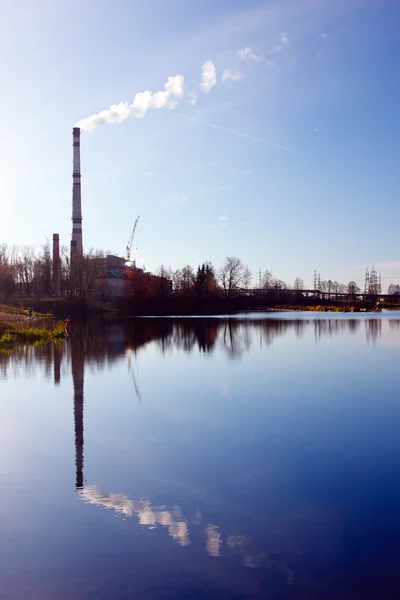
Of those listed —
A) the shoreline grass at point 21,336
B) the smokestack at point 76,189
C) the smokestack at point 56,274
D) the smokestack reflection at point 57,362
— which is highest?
the smokestack at point 76,189

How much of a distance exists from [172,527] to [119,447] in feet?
13.2

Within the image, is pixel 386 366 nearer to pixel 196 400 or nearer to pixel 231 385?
pixel 231 385

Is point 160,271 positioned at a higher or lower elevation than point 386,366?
higher

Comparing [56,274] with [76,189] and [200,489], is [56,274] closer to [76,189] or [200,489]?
[76,189]

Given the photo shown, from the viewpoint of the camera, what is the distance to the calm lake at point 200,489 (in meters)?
5.95

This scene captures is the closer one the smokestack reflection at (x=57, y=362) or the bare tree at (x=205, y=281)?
the smokestack reflection at (x=57, y=362)

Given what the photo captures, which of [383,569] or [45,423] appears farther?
[45,423]

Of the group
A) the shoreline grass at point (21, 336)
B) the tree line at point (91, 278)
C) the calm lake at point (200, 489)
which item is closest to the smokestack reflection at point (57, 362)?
the calm lake at point (200, 489)

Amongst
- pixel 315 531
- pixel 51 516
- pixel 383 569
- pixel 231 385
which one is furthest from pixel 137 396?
pixel 383 569

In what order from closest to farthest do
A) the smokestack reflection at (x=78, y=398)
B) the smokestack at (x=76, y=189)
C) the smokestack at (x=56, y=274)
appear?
the smokestack reflection at (x=78, y=398) < the smokestack at (x=76, y=189) < the smokestack at (x=56, y=274)

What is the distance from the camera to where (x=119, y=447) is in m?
10.9

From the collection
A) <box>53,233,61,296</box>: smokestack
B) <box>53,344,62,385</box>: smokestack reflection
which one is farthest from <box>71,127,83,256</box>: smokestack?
<box>53,344,62,385</box>: smokestack reflection

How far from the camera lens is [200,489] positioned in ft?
27.8

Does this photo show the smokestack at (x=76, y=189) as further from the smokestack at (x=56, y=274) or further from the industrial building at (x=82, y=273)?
the smokestack at (x=56, y=274)
